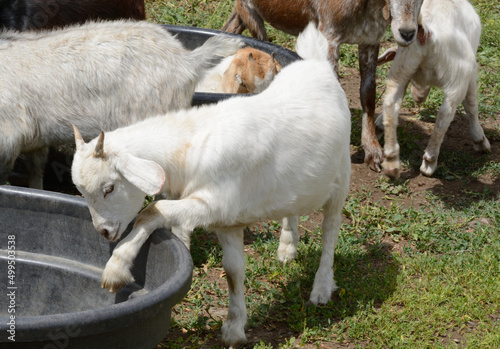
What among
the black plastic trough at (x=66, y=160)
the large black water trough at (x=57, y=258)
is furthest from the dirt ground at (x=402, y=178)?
the black plastic trough at (x=66, y=160)

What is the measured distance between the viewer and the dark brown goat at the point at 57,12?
5.09 meters

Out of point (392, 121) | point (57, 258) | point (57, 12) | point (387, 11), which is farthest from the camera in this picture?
point (392, 121)

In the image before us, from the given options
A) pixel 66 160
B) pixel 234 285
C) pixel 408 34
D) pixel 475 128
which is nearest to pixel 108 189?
pixel 234 285

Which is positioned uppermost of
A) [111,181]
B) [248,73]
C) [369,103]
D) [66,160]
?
[111,181]

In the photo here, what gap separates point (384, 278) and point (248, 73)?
6.24 ft

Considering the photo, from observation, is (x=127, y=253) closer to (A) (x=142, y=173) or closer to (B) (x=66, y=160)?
(A) (x=142, y=173)

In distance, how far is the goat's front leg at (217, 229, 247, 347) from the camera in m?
3.49

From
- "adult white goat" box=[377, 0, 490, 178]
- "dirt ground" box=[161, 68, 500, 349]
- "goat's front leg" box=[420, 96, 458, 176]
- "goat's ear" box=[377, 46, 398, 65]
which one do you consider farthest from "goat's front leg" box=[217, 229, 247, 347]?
"goat's ear" box=[377, 46, 398, 65]

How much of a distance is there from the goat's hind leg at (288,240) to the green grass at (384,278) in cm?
6

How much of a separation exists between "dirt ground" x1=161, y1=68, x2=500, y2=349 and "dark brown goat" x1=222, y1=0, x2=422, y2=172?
227mm

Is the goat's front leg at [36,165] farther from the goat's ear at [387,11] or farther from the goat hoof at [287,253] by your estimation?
the goat's ear at [387,11]

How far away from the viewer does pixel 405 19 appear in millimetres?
5102

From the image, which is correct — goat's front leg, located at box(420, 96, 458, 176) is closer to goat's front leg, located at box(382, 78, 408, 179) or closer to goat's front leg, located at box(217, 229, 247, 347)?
goat's front leg, located at box(382, 78, 408, 179)

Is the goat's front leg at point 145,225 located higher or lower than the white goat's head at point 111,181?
lower
